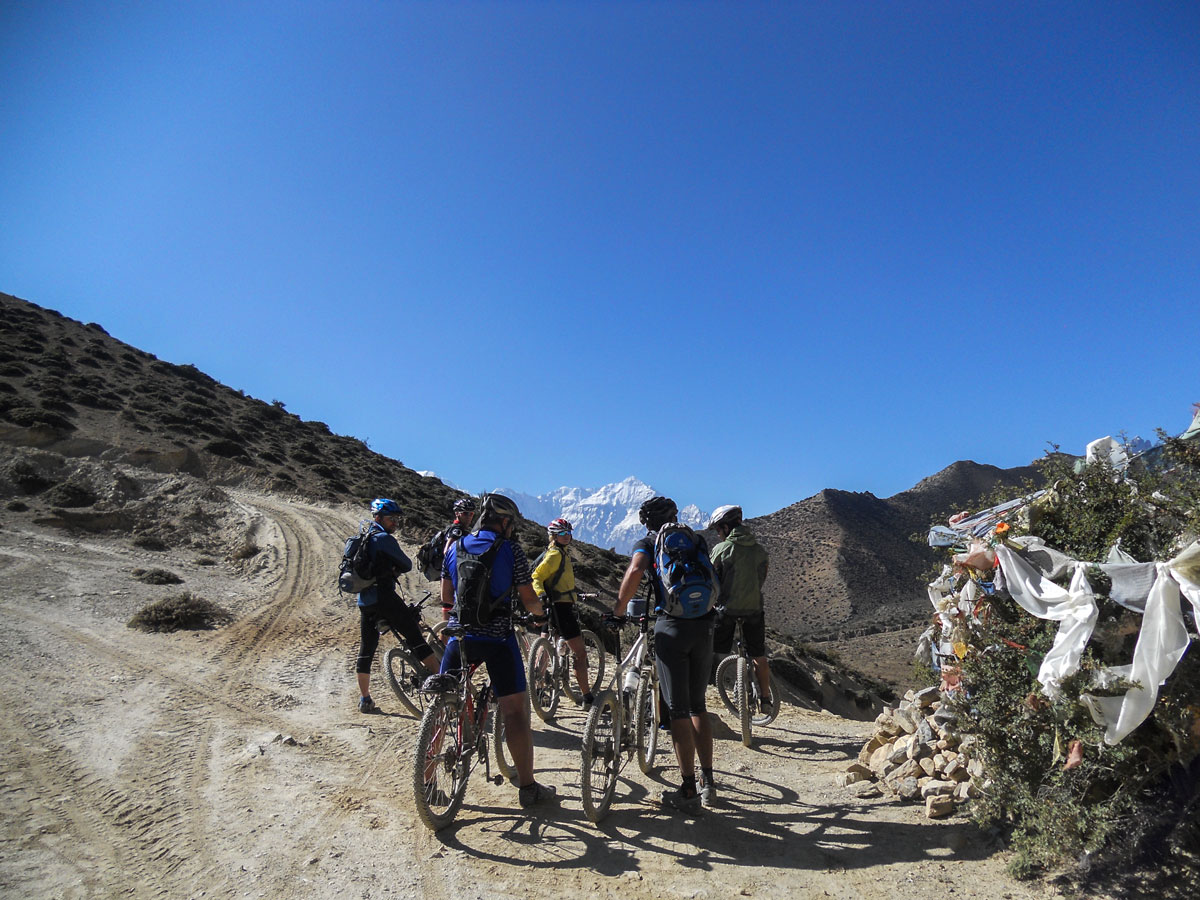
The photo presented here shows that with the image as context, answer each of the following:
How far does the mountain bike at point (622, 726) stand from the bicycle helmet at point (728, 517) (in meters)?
1.43

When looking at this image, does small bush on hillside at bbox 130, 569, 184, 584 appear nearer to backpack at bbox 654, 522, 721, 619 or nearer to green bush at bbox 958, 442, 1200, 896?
backpack at bbox 654, 522, 721, 619

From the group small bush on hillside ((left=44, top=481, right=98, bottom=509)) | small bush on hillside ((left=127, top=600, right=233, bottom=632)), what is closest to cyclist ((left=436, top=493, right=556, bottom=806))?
small bush on hillside ((left=127, top=600, right=233, bottom=632))

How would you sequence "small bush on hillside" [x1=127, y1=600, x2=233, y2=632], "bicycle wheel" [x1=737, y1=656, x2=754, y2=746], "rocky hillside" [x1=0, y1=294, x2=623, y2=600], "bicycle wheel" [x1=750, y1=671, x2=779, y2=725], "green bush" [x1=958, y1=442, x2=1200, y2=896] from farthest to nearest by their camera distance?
"rocky hillside" [x1=0, y1=294, x2=623, y2=600]
"small bush on hillside" [x1=127, y1=600, x2=233, y2=632]
"bicycle wheel" [x1=750, y1=671, x2=779, y2=725]
"bicycle wheel" [x1=737, y1=656, x2=754, y2=746]
"green bush" [x1=958, y1=442, x2=1200, y2=896]

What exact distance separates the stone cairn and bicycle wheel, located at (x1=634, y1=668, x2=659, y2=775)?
66.3 inches

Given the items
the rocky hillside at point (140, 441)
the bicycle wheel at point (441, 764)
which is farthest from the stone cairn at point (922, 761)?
the rocky hillside at point (140, 441)

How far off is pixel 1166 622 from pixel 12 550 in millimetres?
19545

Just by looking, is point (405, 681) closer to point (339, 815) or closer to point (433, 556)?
point (433, 556)

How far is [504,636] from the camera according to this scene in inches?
177

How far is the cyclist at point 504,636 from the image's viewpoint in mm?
4473

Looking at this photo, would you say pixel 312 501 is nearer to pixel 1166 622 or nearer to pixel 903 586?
pixel 1166 622

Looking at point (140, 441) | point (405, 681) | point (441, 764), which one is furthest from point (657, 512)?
point (140, 441)

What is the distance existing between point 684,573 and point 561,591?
270 cm

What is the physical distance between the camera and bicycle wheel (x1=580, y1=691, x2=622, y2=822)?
438 centimetres

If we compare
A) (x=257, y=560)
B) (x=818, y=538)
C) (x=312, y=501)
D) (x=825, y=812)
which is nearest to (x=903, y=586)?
(x=818, y=538)
